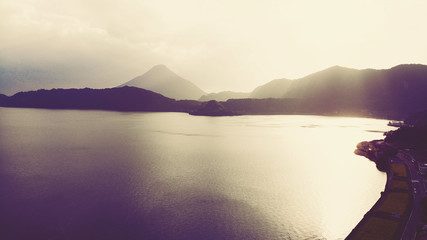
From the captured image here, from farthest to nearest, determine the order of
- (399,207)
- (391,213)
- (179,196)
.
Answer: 1. (179,196)
2. (399,207)
3. (391,213)

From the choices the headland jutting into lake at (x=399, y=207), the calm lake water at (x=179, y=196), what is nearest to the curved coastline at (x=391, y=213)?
the headland jutting into lake at (x=399, y=207)

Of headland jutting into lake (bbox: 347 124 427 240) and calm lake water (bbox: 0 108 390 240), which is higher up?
headland jutting into lake (bbox: 347 124 427 240)

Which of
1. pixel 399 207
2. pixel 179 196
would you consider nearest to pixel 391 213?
pixel 399 207

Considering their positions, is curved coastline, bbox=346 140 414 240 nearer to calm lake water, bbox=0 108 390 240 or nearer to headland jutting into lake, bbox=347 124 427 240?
headland jutting into lake, bbox=347 124 427 240

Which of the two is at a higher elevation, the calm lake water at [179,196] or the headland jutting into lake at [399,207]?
the headland jutting into lake at [399,207]

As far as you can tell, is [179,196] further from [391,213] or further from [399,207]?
[399,207]

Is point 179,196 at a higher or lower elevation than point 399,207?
lower

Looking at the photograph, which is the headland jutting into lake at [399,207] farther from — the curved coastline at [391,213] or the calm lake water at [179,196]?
the calm lake water at [179,196]

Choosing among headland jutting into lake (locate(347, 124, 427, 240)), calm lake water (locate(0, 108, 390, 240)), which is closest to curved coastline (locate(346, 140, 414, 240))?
headland jutting into lake (locate(347, 124, 427, 240))

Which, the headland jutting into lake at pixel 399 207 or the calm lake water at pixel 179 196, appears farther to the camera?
the calm lake water at pixel 179 196

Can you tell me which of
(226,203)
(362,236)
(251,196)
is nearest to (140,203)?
(226,203)

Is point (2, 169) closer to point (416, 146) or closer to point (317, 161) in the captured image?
point (317, 161)
